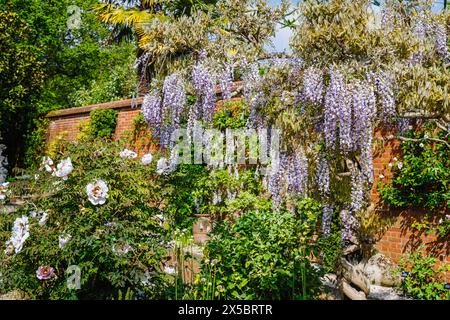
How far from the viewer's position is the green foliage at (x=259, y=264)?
3.58 m

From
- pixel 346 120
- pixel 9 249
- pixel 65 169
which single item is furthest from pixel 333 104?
pixel 9 249

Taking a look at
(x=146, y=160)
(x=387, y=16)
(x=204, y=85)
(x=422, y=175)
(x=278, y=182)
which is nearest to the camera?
(x=387, y=16)

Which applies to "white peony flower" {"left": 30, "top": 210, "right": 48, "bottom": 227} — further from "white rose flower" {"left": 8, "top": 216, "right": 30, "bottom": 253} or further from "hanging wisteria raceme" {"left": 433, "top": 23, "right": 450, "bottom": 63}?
"hanging wisteria raceme" {"left": 433, "top": 23, "right": 450, "bottom": 63}

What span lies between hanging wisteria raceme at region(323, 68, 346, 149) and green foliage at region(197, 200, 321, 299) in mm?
937

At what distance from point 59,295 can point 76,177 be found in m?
0.94

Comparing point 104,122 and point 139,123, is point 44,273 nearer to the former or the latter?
point 139,123

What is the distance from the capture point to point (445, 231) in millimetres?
5234

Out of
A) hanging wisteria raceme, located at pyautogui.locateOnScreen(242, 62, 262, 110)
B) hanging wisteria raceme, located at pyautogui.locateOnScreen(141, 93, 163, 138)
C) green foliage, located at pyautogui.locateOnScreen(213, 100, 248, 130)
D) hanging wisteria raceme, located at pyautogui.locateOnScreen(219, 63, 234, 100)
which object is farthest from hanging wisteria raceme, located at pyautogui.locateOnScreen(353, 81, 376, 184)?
green foliage, located at pyautogui.locateOnScreen(213, 100, 248, 130)

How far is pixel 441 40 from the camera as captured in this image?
3977mm

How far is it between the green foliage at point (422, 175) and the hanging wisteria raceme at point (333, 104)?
2226 millimetres

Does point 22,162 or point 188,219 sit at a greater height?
point 22,162

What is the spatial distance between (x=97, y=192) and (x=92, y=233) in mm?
324
